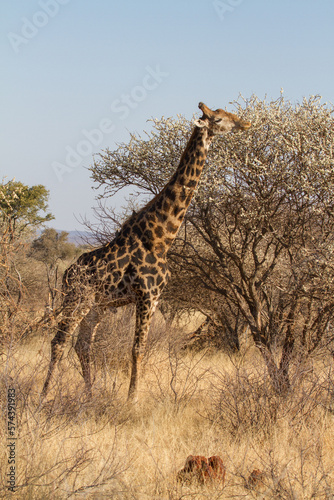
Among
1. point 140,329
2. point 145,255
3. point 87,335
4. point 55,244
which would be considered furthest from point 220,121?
point 55,244

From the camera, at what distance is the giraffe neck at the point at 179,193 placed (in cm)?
641

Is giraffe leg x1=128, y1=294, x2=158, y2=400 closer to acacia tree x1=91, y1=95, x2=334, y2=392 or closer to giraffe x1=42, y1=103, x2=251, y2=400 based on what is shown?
giraffe x1=42, y1=103, x2=251, y2=400

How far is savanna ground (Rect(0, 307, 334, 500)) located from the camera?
12.6 feet

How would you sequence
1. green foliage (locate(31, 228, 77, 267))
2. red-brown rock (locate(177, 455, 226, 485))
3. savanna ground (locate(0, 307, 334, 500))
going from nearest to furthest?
savanna ground (locate(0, 307, 334, 500)) < red-brown rock (locate(177, 455, 226, 485)) < green foliage (locate(31, 228, 77, 267))

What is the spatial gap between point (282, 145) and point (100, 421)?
406 centimetres

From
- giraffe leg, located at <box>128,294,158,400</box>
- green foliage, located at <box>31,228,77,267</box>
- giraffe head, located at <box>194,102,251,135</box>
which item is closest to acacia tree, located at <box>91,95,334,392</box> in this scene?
giraffe head, located at <box>194,102,251,135</box>

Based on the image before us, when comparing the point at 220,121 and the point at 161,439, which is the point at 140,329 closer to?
the point at 161,439

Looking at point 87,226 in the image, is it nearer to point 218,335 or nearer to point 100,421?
point 218,335

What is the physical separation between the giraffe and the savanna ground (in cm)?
92

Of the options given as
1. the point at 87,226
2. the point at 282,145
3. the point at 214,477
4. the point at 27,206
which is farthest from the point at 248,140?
the point at 27,206

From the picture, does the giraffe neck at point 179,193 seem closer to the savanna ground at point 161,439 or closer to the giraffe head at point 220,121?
the giraffe head at point 220,121

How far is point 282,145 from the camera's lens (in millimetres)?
6527

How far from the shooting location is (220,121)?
630cm

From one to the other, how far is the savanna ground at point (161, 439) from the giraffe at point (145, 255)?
0.92 m
